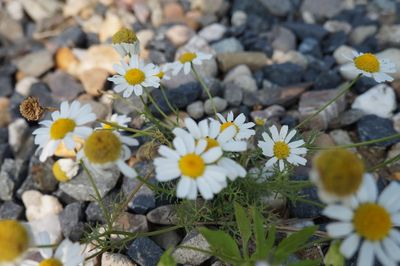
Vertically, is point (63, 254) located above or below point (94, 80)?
above

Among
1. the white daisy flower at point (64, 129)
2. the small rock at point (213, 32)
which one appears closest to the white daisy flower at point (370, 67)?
the white daisy flower at point (64, 129)

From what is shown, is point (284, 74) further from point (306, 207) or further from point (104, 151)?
point (104, 151)

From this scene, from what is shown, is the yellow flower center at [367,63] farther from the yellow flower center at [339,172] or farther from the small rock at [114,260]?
the small rock at [114,260]

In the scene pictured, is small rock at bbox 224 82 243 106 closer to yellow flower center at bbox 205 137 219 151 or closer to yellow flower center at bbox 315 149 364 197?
yellow flower center at bbox 205 137 219 151

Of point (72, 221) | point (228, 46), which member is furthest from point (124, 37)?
point (228, 46)

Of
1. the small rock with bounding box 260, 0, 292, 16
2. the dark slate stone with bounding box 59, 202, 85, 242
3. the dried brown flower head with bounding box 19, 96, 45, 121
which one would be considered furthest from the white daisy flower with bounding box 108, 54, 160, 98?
the small rock with bounding box 260, 0, 292, 16

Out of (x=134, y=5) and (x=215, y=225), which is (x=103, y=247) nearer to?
(x=215, y=225)
